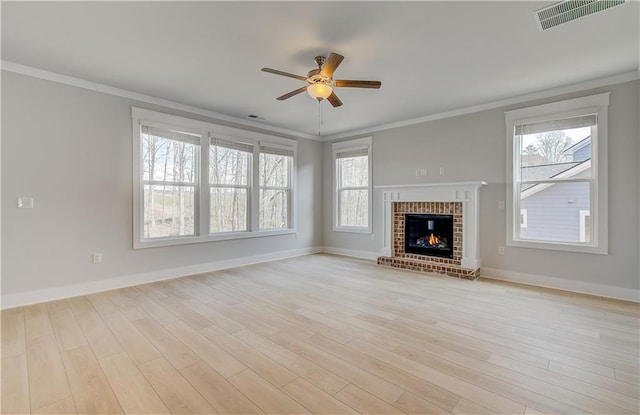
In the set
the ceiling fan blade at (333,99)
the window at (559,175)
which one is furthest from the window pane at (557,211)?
the ceiling fan blade at (333,99)

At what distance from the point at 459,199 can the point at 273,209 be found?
3.53 metres

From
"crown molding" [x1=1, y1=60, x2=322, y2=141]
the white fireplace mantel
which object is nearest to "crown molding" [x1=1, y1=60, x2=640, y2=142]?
"crown molding" [x1=1, y1=60, x2=322, y2=141]

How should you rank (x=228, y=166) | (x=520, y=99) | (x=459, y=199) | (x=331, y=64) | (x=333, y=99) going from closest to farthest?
(x=331, y=64) < (x=333, y=99) < (x=520, y=99) < (x=459, y=199) < (x=228, y=166)

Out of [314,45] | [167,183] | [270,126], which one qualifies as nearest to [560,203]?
[314,45]

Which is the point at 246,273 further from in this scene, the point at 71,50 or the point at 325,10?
the point at 325,10

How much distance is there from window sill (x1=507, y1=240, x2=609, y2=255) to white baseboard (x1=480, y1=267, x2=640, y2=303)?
42cm

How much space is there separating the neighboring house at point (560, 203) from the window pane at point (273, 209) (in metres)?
4.28

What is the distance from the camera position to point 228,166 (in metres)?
5.38

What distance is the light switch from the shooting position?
11.2 ft

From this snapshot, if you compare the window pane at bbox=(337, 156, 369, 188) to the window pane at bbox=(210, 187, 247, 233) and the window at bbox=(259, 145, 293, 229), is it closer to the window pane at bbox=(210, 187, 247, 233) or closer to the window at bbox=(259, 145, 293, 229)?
the window at bbox=(259, 145, 293, 229)

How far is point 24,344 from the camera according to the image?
2467 millimetres

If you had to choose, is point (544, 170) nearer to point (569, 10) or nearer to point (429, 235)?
point (429, 235)

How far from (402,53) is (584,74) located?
8.06ft

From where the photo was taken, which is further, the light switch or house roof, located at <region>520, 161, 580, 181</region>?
house roof, located at <region>520, 161, 580, 181</region>
